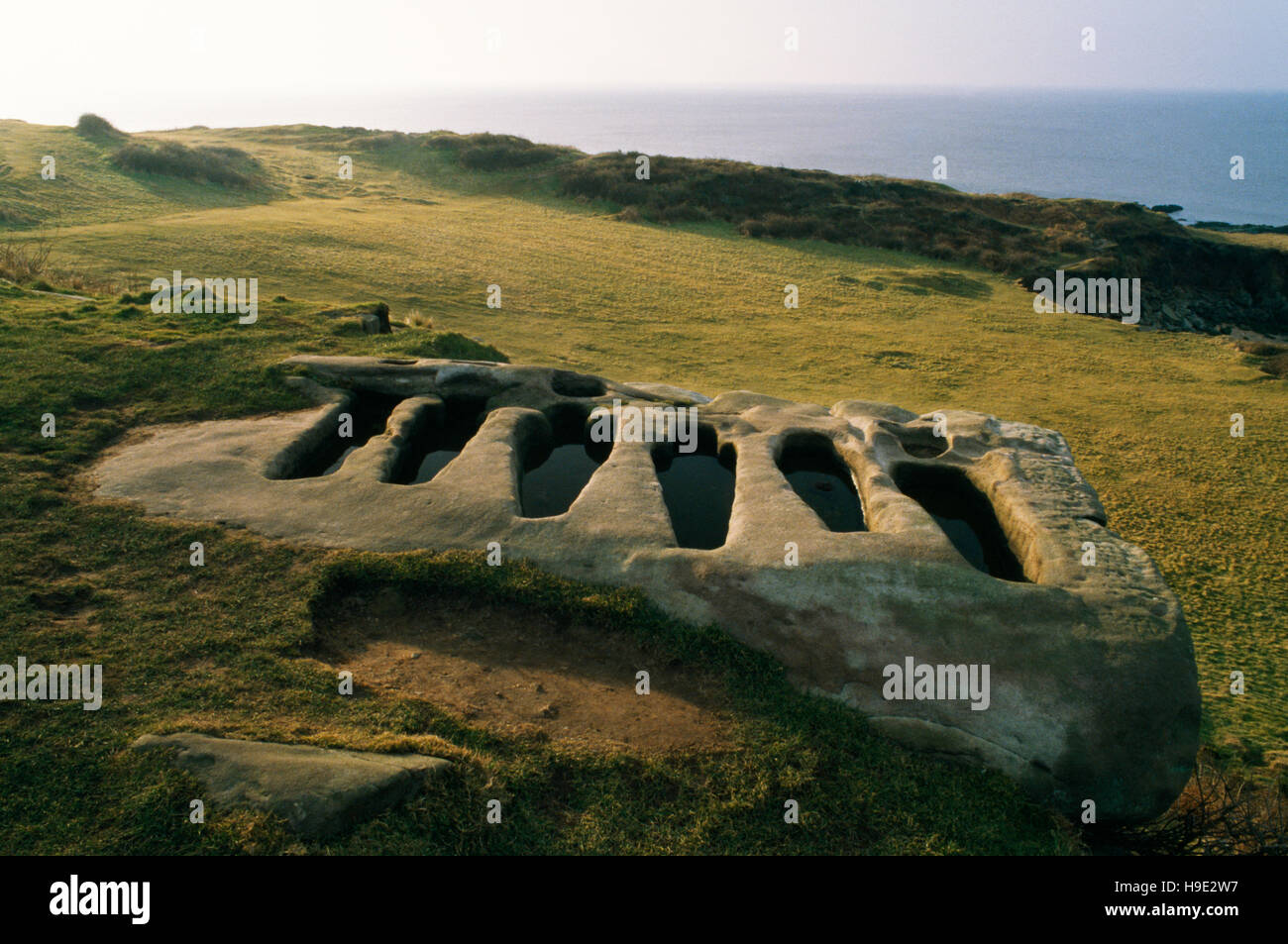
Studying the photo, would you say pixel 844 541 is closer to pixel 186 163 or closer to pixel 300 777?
pixel 300 777

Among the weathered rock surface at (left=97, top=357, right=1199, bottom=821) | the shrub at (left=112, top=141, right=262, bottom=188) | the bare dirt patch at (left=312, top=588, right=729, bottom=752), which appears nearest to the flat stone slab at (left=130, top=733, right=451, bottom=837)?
the bare dirt patch at (left=312, top=588, right=729, bottom=752)

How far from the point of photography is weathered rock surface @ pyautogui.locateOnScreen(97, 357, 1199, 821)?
6262mm

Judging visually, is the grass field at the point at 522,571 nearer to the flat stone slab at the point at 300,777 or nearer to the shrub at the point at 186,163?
the flat stone slab at the point at 300,777

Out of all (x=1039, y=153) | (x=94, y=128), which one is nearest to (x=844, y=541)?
(x=94, y=128)

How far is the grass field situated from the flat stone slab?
0.13 meters

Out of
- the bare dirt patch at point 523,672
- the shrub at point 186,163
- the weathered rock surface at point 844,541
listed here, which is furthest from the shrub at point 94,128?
the bare dirt patch at point 523,672

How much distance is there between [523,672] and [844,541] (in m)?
3.17

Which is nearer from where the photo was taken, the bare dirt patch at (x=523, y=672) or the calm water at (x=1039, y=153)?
the bare dirt patch at (x=523, y=672)

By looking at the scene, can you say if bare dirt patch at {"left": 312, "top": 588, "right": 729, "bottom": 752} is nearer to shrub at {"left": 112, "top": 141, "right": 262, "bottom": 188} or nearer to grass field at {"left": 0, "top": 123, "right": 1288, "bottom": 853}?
grass field at {"left": 0, "top": 123, "right": 1288, "bottom": 853}

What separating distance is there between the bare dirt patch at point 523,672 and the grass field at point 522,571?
0.21m

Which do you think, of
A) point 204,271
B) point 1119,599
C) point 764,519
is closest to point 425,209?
point 204,271

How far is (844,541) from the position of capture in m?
7.55

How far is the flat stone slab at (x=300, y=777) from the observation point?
4.89 m
